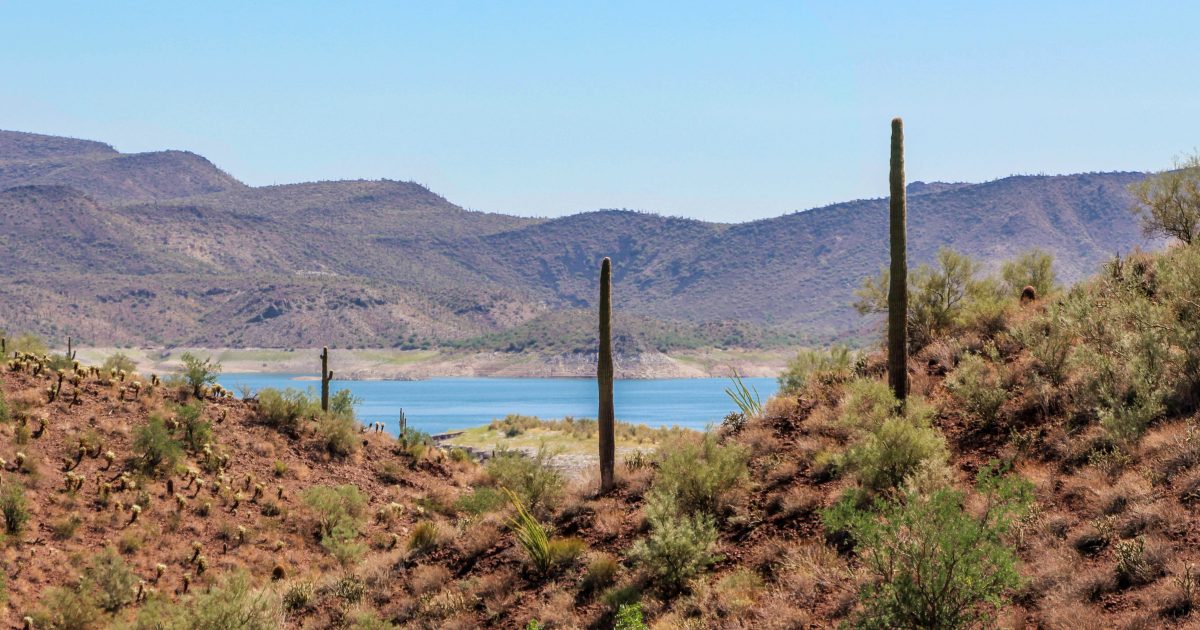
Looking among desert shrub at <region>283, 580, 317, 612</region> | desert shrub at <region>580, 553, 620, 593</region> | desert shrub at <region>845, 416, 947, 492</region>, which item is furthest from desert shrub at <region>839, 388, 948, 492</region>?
desert shrub at <region>283, 580, 317, 612</region>

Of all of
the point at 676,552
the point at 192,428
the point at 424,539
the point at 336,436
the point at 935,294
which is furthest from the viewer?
the point at 336,436

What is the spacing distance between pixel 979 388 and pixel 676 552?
6195 millimetres

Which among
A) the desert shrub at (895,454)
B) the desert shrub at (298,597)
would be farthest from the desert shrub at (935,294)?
the desert shrub at (298,597)

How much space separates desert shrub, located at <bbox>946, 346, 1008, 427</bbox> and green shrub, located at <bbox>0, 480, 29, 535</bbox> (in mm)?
19792

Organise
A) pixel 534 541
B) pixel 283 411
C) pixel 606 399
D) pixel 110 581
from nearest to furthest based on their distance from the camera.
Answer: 1. pixel 534 541
2. pixel 606 399
3. pixel 110 581
4. pixel 283 411

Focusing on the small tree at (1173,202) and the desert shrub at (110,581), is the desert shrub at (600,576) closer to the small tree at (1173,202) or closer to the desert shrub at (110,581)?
the desert shrub at (110,581)

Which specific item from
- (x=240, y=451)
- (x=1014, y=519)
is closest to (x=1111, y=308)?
(x=1014, y=519)

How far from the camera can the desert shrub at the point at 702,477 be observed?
17.7m

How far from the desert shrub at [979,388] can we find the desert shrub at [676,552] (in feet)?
16.4

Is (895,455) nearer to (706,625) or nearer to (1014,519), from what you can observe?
(1014,519)

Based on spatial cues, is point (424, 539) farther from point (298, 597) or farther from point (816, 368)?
point (816, 368)

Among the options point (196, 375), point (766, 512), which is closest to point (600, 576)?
point (766, 512)

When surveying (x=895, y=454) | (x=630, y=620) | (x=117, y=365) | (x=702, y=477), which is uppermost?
(x=117, y=365)

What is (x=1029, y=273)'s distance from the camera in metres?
26.6
